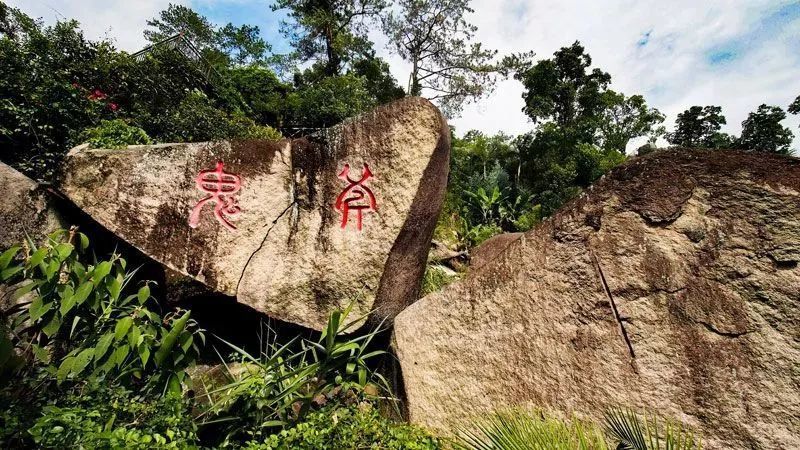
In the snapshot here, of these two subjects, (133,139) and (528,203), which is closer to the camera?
(133,139)

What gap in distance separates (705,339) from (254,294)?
9.19 ft

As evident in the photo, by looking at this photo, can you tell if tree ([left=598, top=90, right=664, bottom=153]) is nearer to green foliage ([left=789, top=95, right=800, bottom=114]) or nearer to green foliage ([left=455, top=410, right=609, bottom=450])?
green foliage ([left=789, top=95, right=800, bottom=114])

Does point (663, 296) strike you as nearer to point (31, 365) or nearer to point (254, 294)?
point (254, 294)

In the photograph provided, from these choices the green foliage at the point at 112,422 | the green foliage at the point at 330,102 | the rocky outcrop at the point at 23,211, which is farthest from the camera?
the green foliage at the point at 330,102

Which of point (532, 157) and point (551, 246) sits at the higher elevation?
point (532, 157)

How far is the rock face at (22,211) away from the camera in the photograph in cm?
311

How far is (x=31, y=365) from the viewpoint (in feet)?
7.44

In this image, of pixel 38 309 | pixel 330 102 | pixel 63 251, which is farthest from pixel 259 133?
pixel 38 309

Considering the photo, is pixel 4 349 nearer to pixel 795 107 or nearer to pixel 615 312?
pixel 615 312

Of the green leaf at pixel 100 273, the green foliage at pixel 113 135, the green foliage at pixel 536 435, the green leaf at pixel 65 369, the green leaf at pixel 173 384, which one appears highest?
the green foliage at pixel 113 135

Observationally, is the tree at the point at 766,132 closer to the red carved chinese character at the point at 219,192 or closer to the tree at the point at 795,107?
the tree at the point at 795,107

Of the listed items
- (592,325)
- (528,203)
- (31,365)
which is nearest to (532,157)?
(528,203)

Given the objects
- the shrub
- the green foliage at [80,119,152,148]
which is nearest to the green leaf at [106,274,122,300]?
the green foliage at [80,119,152,148]

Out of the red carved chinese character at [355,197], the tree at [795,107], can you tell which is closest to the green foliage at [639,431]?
the red carved chinese character at [355,197]
